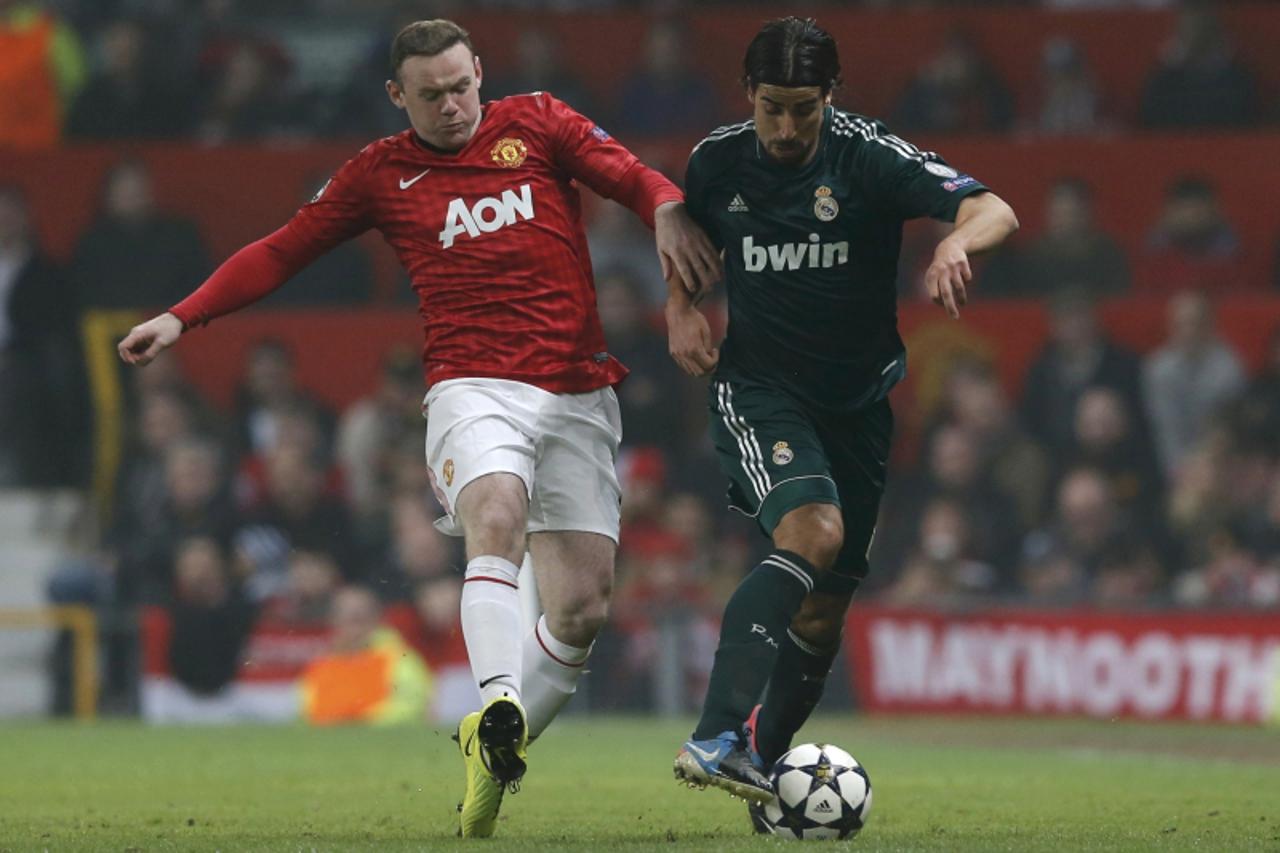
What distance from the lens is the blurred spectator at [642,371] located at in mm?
15531

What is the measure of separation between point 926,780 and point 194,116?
9956 mm

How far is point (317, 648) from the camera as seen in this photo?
602 inches

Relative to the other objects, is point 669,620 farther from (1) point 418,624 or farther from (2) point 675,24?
(2) point 675,24

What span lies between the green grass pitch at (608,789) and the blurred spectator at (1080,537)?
0.99 m

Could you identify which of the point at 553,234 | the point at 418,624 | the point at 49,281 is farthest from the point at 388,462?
the point at 553,234

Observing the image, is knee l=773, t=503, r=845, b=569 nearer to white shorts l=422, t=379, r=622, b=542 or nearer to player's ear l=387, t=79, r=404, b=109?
white shorts l=422, t=379, r=622, b=542

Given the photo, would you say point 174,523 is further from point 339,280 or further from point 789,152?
point 789,152

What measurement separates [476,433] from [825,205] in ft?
4.08

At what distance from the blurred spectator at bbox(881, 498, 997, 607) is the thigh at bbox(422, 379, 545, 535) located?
7.74m

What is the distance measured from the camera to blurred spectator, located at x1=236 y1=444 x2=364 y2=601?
50.7ft

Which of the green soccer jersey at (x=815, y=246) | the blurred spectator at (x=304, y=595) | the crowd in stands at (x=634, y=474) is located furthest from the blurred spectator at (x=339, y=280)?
the green soccer jersey at (x=815, y=246)

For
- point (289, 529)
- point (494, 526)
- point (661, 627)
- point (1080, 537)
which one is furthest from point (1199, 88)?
point (494, 526)

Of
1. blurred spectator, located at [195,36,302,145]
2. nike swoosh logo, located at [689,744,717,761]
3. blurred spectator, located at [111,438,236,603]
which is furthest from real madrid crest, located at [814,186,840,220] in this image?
blurred spectator, located at [195,36,302,145]

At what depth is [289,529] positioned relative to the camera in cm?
1553
